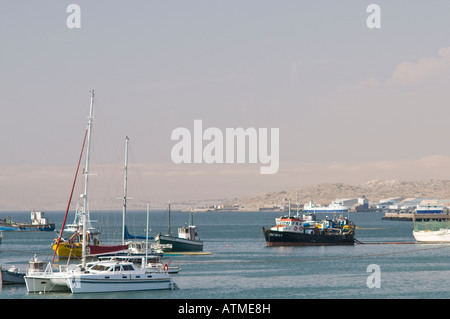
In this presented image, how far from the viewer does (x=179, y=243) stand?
4067 inches

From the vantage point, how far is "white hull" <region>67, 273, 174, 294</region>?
51.8 m

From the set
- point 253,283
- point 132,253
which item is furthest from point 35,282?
point 132,253

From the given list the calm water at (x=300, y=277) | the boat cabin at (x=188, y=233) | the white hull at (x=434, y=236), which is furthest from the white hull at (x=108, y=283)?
the white hull at (x=434, y=236)

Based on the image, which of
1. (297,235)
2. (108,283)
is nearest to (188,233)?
(297,235)

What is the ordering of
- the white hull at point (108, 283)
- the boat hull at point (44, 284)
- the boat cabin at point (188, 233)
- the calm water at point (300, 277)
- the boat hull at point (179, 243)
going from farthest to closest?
1. the boat cabin at point (188, 233)
2. the boat hull at point (179, 243)
3. the calm water at point (300, 277)
4. the boat hull at point (44, 284)
5. the white hull at point (108, 283)

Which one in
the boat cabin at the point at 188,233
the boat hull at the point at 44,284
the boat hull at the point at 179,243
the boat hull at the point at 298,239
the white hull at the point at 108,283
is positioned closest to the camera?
the white hull at the point at 108,283

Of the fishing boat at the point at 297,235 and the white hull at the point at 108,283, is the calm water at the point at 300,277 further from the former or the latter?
the fishing boat at the point at 297,235

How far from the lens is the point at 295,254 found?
103000 mm

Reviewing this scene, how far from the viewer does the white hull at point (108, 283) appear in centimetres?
5181

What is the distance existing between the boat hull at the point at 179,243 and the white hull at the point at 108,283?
156 feet

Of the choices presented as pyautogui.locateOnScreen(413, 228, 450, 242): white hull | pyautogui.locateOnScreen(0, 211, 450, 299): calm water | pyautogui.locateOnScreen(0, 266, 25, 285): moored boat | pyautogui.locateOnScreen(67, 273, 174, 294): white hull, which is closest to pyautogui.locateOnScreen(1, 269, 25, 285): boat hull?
pyautogui.locateOnScreen(0, 266, 25, 285): moored boat

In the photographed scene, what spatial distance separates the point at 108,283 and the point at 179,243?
51353 millimetres

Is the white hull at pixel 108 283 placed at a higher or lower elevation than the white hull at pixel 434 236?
higher
